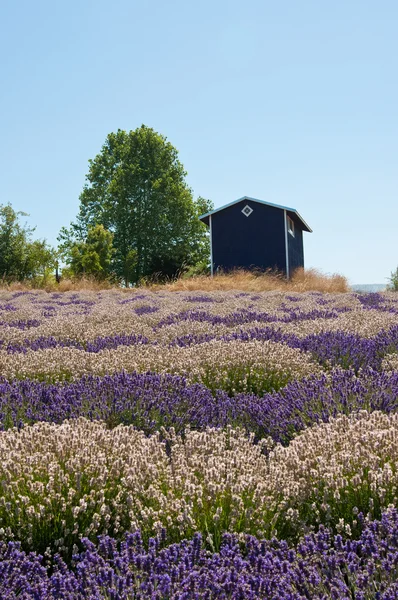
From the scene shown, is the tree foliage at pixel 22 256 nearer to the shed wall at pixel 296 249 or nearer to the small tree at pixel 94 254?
the small tree at pixel 94 254

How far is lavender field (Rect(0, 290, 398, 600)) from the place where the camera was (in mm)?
1731

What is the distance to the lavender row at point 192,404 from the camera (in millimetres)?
3422

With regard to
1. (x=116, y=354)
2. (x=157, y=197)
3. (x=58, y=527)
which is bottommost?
(x=58, y=527)

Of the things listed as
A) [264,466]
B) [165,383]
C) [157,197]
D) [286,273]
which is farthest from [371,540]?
[157,197]

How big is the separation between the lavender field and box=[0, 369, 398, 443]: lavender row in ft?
0.04

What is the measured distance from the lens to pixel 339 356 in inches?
199

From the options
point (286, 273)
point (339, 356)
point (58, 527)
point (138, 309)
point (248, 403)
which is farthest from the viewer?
point (286, 273)

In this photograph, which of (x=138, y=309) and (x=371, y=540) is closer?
(x=371, y=540)

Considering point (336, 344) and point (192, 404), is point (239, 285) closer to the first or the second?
point (336, 344)

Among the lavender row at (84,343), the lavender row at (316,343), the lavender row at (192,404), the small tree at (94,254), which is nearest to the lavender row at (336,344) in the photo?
the lavender row at (316,343)

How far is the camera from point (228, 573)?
1.67 metres

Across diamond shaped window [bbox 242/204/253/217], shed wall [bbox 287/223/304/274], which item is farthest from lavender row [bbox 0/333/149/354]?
diamond shaped window [bbox 242/204/253/217]

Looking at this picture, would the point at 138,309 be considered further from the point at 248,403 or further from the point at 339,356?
the point at 248,403

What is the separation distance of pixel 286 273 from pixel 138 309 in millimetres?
19421
